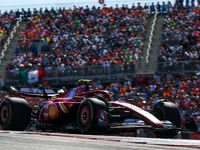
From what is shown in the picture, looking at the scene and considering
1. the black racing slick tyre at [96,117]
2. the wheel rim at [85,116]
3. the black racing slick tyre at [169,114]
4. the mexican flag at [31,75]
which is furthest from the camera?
the mexican flag at [31,75]

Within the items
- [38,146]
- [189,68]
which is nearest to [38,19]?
[189,68]

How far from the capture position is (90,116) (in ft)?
27.9

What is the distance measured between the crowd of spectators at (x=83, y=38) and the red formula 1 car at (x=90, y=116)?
11587 mm

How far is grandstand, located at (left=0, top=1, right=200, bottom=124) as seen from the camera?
19828 millimetres

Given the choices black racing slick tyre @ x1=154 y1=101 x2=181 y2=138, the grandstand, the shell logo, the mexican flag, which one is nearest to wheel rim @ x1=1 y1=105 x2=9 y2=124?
the shell logo

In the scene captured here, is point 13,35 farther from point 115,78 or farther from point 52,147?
point 52,147

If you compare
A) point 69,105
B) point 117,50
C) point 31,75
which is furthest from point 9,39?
point 69,105

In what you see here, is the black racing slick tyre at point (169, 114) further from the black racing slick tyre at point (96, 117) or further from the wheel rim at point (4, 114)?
the wheel rim at point (4, 114)

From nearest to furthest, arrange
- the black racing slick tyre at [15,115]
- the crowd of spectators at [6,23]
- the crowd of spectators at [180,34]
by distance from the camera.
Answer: the black racing slick tyre at [15,115] < the crowd of spectators at [180,34] < the crowd of spectators at [6,23]

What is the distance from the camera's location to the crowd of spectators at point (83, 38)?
77.6ft

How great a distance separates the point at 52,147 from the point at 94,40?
67.4ft

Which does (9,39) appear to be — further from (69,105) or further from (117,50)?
(69,105)

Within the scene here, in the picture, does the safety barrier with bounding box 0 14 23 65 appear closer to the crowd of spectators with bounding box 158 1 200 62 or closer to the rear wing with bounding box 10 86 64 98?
the crowd of spectators with bounding box 158 1 200 62

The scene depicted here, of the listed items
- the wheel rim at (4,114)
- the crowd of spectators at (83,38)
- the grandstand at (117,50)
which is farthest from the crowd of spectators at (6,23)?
the wheel rim at (4,114)
